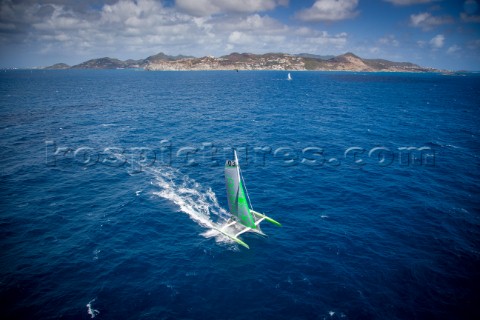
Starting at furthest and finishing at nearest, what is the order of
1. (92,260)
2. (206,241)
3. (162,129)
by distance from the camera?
(162,129) → (206,241) → (92,260)

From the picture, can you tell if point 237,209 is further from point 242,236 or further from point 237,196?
point 242,236

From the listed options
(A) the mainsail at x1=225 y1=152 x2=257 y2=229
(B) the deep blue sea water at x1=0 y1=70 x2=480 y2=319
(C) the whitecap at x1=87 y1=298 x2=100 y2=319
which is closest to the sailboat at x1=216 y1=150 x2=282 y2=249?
(A) the mainsail at x1=225 y1=152 x2=257 y2=229

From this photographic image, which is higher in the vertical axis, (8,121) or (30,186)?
(8,121)

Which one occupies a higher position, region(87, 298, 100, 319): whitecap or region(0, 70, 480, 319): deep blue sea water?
region(0, 70, 480, 319): deep blue sea water

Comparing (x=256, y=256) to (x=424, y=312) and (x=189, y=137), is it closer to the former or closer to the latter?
(x=424, y=312)

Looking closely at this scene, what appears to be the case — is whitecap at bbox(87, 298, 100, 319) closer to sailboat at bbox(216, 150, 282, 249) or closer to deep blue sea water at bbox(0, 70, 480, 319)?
deep blue sea water at bbox(0, 70, 480, 319)

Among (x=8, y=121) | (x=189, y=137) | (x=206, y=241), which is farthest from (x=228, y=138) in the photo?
(x=8, y=121)

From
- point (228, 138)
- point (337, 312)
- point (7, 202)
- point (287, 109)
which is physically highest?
point (287, 109)
